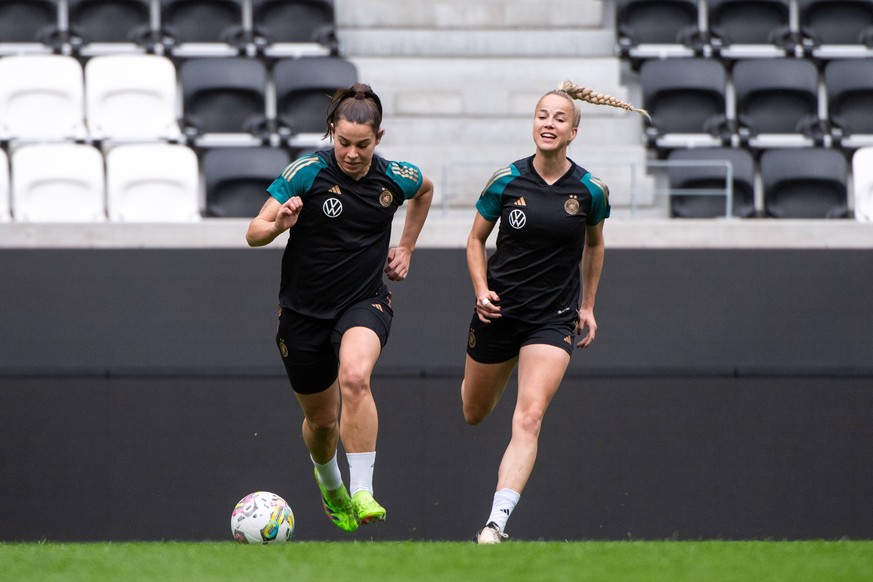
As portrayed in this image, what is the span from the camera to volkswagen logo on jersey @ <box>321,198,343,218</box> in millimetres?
6246

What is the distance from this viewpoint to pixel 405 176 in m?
6.51

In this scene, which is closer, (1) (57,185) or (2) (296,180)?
(2) (296,180)

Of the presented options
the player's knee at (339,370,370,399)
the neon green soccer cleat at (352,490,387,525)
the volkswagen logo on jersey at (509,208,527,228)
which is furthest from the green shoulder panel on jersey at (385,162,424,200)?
the neon green soccer cleat at (352,490,387,525)

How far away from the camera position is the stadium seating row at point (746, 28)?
12188 millimetres

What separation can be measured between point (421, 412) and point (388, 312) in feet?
7.33

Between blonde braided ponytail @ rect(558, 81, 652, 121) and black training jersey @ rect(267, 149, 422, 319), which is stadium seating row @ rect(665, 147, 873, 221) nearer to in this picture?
blonde braided ponytail @ rect(558, 81, 652, 121)

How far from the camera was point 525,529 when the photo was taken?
866 centimetres

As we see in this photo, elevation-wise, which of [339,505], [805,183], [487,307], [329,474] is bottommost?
[339,505]

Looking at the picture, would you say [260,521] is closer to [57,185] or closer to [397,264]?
[397,264]

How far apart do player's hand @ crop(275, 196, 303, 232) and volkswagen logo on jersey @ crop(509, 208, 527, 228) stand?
1.18m

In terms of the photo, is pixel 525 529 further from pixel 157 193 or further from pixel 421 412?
pixel 157 193

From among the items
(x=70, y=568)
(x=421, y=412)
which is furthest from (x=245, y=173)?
(x=70, y=568)

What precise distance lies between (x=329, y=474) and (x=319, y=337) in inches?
37.6

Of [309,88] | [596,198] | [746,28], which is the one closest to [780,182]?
[746,28]
